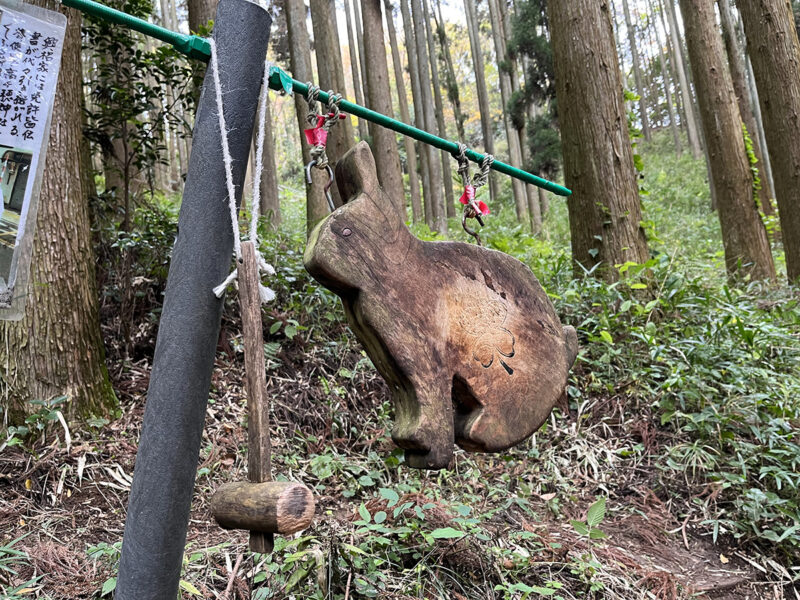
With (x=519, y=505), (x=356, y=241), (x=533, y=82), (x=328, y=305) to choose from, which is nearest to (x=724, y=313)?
(x=519, y=505)

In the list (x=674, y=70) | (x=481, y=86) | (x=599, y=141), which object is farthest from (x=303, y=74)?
(x=674, y=70)

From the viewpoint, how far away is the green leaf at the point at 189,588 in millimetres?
1981

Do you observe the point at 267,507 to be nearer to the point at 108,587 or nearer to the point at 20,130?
the point at 20,130

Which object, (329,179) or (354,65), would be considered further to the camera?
(354,65)

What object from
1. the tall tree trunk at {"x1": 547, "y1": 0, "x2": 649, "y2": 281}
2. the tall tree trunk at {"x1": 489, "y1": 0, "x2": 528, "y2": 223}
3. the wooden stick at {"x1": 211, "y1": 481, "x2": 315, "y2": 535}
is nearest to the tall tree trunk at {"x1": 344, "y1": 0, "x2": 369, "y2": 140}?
the tall tree trunk at {"x1": 489, "y1": 0, "x2": 528, "y2": 223}

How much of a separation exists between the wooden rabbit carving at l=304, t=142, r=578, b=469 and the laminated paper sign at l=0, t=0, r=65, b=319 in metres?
0.77

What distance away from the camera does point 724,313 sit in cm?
410

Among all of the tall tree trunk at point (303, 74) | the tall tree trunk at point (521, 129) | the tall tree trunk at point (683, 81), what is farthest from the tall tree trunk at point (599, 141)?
Answer: the tall tree trunk at point (683, 81)

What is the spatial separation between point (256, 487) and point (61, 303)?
102 inches

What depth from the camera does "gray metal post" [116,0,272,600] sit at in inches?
43.7

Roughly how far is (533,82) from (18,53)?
13452 mm

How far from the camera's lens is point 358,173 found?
4.04ft

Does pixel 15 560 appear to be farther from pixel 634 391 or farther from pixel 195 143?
pixel 634 391

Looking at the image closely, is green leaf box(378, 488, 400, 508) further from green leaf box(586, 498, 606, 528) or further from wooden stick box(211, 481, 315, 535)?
wooden stick box(211, 481, 315, 535)
